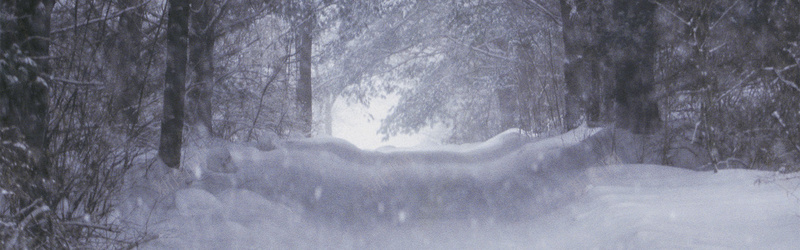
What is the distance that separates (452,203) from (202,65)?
416 centimetres

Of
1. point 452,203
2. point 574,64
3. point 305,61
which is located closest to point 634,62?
point 574,64

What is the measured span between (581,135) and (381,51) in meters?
11.4

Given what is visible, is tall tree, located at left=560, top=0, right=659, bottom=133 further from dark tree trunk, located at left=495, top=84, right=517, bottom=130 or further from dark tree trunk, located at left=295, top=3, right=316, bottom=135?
dark tree trunk, located at left=495, top=84, right=517, bottom=130

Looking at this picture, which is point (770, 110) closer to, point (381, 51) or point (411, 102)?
point (381, 51)

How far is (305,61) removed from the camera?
1708 centimetres

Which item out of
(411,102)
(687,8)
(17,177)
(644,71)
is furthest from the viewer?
(411,102)

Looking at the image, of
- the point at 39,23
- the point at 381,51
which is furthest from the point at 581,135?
the point at 381,51

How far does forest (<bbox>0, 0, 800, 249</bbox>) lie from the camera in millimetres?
4227

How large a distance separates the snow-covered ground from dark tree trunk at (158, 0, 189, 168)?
1.48ft

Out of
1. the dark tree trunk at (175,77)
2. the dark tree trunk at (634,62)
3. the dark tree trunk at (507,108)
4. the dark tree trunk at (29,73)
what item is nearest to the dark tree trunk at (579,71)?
the dark tree trunk at (634,62)

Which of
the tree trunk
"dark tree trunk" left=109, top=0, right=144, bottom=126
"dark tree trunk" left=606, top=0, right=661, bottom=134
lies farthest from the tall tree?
"dark tree trunk" left=109, top=0, right=144, bottom=126

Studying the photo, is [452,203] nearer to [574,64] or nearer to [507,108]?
[574,64]

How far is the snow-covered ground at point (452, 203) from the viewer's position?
4891 millimetres

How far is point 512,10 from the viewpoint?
15516mm
